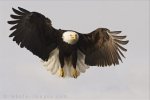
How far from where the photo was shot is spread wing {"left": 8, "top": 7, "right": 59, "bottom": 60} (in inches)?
1201

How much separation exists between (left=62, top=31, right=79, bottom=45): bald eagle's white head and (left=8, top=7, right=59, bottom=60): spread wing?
7.8 inches

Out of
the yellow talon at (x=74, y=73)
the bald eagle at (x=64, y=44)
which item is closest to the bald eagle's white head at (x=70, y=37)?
the bald eagle at (x=64, y=44)

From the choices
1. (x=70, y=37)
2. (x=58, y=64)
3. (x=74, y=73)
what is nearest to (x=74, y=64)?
(x=74, y=73)

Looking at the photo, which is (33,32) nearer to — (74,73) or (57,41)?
(57,41)

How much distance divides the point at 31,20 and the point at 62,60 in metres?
0.93

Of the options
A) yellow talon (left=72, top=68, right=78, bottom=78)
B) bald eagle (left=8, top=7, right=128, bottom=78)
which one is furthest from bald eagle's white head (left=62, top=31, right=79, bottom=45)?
yellow talon (left=72, top=68, right=78, bottom=78)

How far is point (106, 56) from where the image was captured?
31.3 metres

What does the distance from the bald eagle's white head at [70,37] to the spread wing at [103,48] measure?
18.7 inches

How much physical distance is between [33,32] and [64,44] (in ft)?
1.94

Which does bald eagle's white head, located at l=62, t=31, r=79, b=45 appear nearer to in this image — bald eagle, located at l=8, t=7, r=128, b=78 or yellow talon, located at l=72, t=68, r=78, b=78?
bald eagle, located at l=8, t=7, r=128, b=78

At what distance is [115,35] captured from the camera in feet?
103

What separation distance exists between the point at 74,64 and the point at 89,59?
0.44 metres

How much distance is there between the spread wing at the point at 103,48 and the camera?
31.1 meters

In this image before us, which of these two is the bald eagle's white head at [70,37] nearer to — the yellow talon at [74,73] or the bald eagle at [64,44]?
the bald eagle at [64,44]
